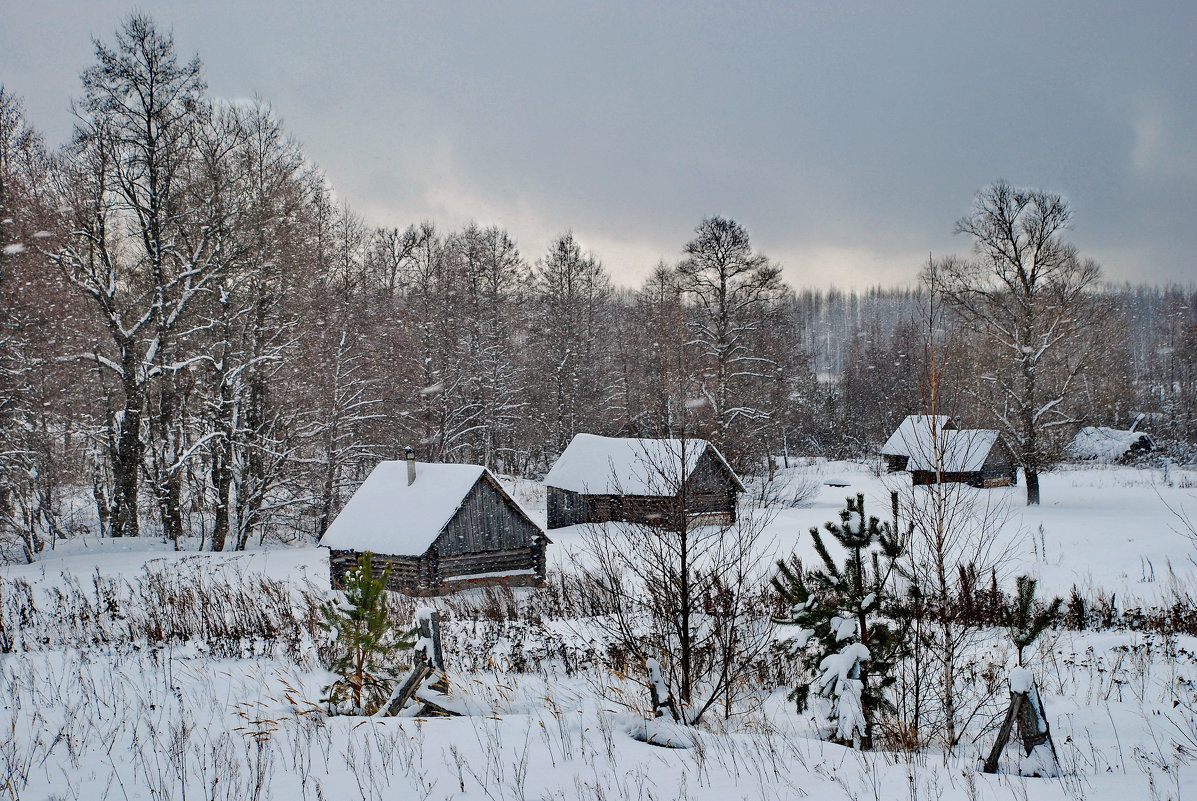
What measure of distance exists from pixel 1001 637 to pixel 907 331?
68.3 m

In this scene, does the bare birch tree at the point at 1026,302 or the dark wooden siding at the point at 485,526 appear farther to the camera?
the bare birch tree at the point at 1026,302

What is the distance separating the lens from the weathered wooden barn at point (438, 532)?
56.2 ft

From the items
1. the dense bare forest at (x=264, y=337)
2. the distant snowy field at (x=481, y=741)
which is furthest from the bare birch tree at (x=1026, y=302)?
the distant snowy field at (x=481, y=741)

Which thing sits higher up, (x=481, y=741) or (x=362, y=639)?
(x=362, y=639)

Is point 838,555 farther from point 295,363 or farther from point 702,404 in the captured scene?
point 295,363

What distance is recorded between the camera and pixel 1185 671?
313 inches

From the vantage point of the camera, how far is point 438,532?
16734 mm

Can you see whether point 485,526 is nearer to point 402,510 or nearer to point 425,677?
point 402,510

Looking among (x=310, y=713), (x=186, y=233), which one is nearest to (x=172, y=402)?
(x=186, y=233)

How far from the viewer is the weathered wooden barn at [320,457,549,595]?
17125 millimetres

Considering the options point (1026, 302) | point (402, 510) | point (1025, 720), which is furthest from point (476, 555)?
point (1026, 302)

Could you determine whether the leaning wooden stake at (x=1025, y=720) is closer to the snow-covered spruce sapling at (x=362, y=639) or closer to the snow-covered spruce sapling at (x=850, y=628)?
the snow-covered spruce sapling at (x=850, y=628)

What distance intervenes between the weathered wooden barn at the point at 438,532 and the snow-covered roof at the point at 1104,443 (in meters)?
40.2

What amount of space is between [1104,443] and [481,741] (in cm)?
5310
